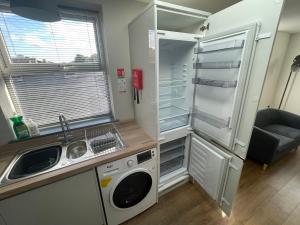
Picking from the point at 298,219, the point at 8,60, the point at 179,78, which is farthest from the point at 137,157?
the point at 298,219

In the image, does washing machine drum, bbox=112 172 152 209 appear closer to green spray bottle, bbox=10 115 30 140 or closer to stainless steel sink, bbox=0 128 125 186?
stainless steel sink, bbox=0 128 125 186

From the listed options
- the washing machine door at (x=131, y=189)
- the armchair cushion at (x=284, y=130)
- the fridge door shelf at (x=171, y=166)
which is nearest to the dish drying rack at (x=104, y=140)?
the washing machine door at (x=131, y=189)

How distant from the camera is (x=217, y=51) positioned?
3.85 feet

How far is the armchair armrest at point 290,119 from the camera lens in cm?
264

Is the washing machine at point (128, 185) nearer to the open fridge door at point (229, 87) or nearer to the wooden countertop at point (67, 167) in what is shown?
the wooden countertop at point (67, 167)


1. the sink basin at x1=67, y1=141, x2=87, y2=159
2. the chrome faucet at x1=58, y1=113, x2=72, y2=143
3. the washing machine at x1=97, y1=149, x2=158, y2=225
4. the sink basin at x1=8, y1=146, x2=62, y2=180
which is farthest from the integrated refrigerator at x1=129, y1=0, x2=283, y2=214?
the sink basin at x1=8, y1=146, x2=62, y2=180

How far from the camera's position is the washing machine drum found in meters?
1.25

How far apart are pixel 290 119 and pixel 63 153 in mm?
3957

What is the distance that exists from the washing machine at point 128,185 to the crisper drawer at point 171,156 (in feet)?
1.18

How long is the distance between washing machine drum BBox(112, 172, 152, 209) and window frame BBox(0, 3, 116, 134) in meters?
0.79

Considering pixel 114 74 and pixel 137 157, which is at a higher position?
pixel 114 74

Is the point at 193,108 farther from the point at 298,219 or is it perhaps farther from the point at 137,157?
the point at 298,219

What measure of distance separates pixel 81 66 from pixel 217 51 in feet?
4.64

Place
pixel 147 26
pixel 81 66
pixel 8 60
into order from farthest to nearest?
pixel 81 66
pixel 8 60
pixel 147 26
